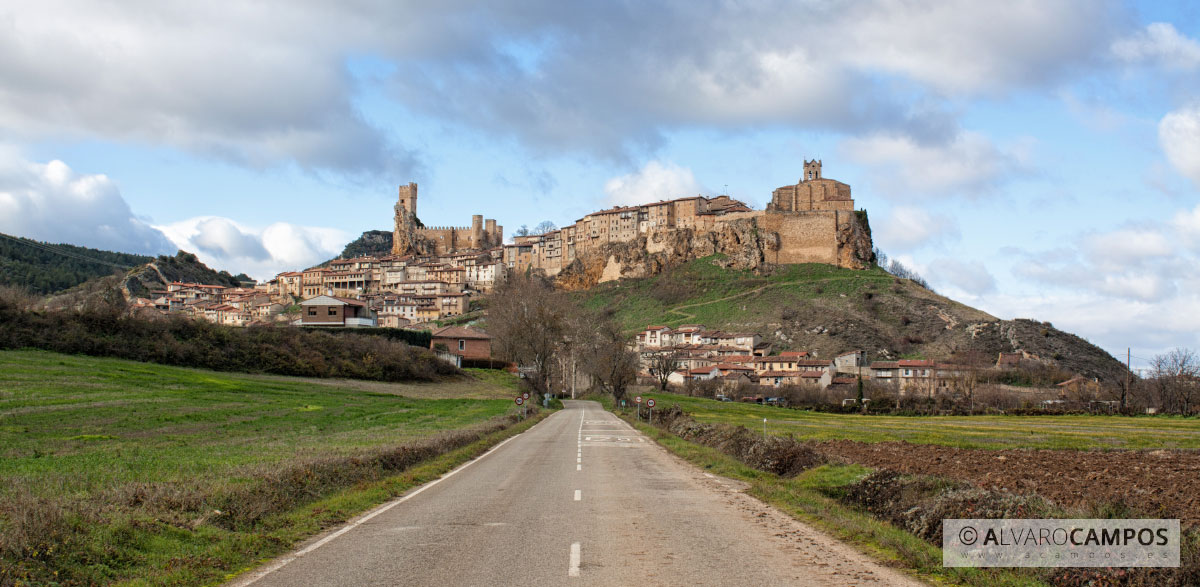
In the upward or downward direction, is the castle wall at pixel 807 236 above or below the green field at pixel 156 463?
above

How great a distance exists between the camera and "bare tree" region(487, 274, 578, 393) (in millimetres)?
71062

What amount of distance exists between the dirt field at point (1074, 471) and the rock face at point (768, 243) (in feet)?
504

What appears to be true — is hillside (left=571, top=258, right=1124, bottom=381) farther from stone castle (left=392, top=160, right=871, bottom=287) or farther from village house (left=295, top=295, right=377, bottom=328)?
village house (left=295, top=295, right=377, bottom=328)

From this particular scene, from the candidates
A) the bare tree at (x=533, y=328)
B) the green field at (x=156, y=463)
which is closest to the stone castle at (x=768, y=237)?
the bare tree at (x=533, y=328)

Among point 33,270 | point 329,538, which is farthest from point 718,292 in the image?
point 329,538

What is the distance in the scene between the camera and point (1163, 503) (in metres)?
13.2

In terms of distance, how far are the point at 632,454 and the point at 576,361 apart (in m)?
70.9

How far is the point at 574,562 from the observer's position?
9.45 m

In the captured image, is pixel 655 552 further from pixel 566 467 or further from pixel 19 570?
pixel 566 467

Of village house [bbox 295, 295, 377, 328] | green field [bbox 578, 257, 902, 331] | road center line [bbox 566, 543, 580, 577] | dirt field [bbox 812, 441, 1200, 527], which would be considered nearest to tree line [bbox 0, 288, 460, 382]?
village house [bbox 295, 295, 377, 328]

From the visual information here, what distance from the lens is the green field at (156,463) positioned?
29.9 ft

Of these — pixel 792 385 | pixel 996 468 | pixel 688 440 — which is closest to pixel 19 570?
pixel 996 468

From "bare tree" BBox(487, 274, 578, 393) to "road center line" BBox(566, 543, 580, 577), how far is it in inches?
2378

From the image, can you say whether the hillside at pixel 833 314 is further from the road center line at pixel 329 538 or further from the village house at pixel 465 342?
the road center line at pixel 329 538
